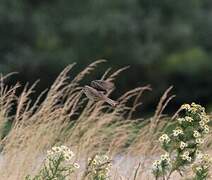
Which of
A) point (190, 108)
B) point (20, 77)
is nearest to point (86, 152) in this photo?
point (190, 108)

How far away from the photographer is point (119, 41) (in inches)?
838

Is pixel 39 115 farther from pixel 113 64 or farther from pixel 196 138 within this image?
pixel 113 64

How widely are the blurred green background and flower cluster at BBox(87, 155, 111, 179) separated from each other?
15.1 m

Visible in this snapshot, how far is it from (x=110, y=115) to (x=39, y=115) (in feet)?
1.48

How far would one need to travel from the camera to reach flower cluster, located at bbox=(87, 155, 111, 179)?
4172 millimetres

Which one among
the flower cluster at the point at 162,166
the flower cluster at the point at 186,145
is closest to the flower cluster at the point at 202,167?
the flower cluster at the point at 186,145

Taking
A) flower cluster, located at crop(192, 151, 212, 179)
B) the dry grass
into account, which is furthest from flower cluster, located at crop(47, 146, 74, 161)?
the dry grass

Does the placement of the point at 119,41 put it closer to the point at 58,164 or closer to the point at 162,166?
the point at 162,166

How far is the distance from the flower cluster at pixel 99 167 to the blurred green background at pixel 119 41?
15122mm

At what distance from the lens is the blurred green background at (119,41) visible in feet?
66.5

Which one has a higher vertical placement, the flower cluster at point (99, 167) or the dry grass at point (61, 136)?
the flower cluster at point (99, 167)

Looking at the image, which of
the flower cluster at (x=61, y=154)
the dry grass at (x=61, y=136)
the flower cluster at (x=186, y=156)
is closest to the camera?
the flower cluster at (x=61, y=154)

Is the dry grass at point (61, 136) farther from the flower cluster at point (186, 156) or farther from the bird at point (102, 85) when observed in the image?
the bird at point (102, 85)

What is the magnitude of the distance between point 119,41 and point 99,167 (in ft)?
56.2
